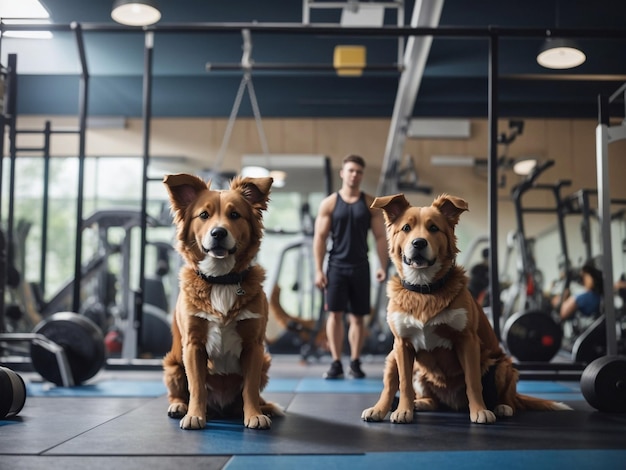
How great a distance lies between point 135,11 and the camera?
5.09m

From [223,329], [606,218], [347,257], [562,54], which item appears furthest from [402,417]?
[562,54]

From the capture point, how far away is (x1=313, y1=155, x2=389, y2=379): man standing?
4898 mm

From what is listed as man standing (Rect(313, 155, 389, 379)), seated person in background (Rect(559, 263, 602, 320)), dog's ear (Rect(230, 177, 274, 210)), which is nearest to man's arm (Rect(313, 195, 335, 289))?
man standing (Rect(313, 155, 389, 379))

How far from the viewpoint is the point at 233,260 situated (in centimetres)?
273

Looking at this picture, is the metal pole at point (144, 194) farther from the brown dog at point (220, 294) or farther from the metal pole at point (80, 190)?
the brown dog at point (220, 294)

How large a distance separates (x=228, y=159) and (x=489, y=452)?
7.64 metres

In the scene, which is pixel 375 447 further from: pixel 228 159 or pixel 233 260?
pixel 228 159

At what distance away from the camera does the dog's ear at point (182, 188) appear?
107 inches

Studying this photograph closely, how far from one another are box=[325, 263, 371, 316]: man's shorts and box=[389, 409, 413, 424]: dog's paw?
6.90 ft

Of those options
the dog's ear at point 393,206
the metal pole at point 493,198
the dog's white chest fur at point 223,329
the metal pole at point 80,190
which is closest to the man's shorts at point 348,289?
the metal pole at point 493,198

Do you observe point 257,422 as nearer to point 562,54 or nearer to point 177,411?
point 177,411

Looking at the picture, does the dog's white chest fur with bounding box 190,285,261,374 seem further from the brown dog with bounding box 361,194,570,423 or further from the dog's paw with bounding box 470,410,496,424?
the dog's paw with bounding box 470,410,496,424

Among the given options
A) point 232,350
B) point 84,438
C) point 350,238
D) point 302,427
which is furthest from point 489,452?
point 350,238

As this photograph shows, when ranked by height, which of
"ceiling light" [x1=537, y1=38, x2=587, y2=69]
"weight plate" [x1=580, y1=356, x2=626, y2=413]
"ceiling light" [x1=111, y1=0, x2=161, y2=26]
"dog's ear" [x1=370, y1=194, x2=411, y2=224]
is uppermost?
"ceiling light" [x1=111, y1=0, x2=161, y2=26]
